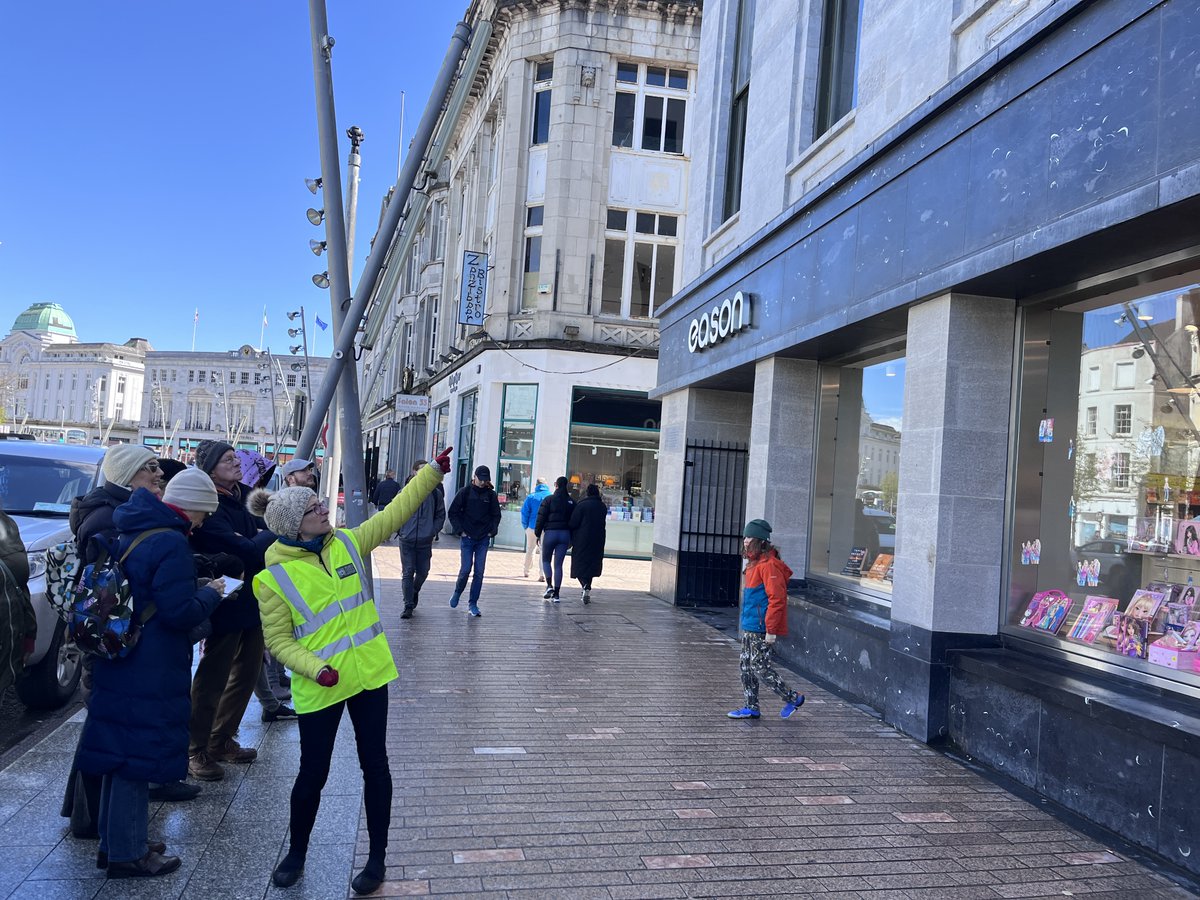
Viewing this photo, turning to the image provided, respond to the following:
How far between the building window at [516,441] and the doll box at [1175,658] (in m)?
18.7

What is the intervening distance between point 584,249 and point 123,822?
70.1 feet

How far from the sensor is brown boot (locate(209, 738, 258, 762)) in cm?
563

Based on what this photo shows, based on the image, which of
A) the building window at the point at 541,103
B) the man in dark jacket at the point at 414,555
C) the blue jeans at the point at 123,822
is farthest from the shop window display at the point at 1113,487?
the building window at the point at 541,103

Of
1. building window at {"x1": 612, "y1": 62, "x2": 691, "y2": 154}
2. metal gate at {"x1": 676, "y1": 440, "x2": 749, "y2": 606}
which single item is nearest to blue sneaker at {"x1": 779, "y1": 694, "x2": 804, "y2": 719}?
metal gate at {"x1": 676, "y1": 440, "x2": 749, "y2": 606}

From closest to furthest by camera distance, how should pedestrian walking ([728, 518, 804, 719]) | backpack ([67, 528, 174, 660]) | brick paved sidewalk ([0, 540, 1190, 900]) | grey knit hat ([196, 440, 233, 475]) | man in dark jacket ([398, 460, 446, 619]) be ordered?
backpack ([67, 528, 174, 660]), brick paved sidewalk ([0, 540, 1190, 900]), grey knit hat ([196, 440, 233, 475]), pedestrian walking ([728, 518, 804, 719]), man in dark jacket ([398, 460, 446, 619])

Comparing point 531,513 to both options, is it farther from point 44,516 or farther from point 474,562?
point 44,516

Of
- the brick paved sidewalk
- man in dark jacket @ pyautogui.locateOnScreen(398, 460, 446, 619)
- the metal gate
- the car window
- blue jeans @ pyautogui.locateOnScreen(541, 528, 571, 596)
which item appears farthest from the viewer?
blue jeans @ pyautogui.locateOnScreen(541, 528, 571, 596)

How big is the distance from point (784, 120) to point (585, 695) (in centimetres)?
669

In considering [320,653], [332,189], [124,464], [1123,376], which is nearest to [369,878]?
[320,653]

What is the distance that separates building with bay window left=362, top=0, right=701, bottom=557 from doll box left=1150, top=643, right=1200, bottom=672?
58.1 ft

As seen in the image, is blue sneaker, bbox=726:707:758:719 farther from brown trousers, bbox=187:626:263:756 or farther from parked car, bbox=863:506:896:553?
brown trousers, bbox=187:626:263:756

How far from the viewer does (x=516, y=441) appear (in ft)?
79.5

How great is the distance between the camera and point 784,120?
1057cm

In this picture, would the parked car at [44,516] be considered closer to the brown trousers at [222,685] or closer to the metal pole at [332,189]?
the brown trousers at [222,685]
